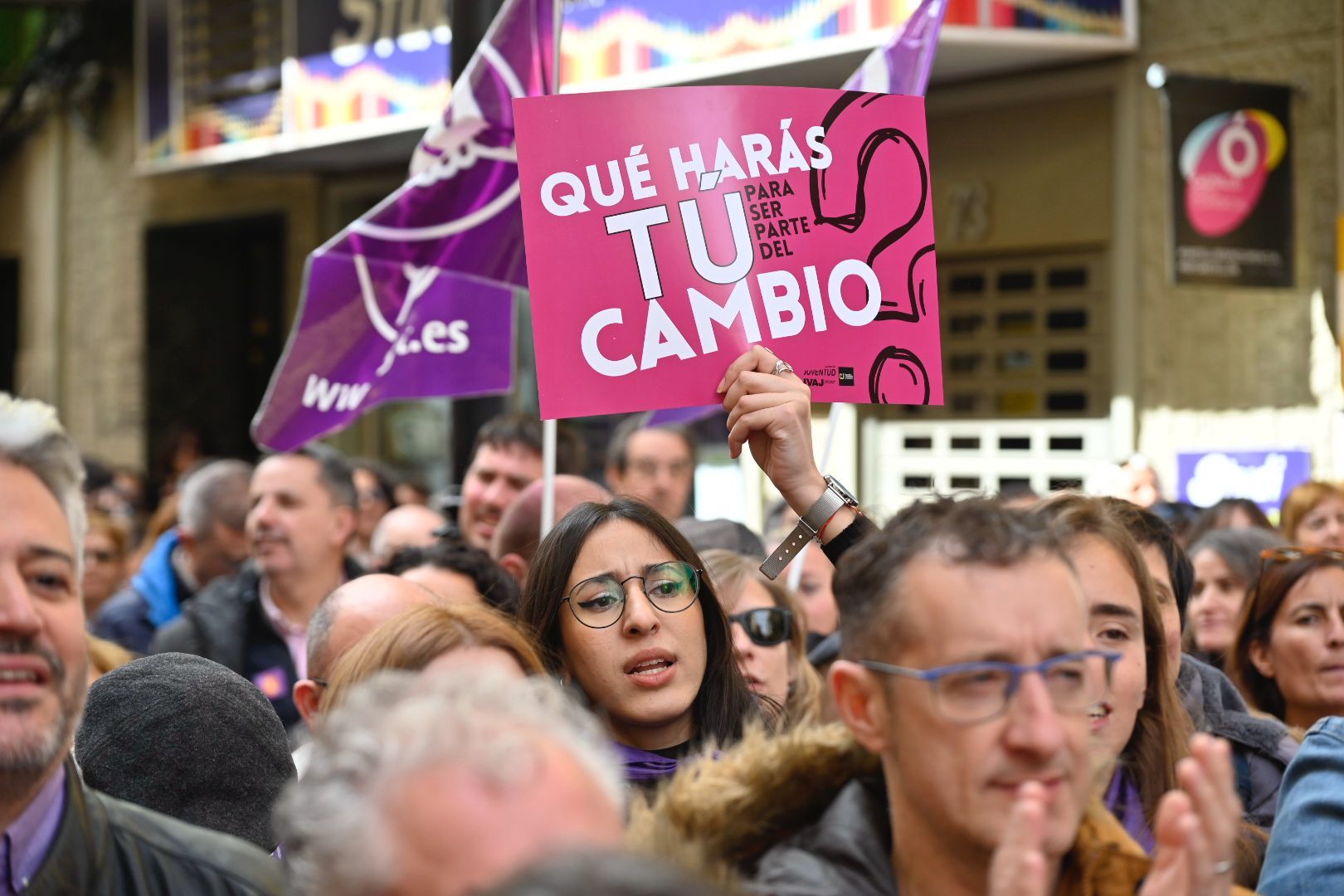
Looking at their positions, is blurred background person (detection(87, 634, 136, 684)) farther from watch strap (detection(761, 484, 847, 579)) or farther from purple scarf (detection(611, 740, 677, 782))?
watch strap (detection(761, 484, 847, 579))

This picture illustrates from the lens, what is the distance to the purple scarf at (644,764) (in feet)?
12.1

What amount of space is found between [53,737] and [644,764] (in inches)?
67.7

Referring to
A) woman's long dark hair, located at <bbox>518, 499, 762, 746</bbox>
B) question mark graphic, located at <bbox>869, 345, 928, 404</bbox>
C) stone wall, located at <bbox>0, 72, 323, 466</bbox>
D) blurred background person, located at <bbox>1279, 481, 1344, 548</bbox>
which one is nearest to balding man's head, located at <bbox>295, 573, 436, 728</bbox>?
woman's long dark hair, located at <bbox>518, 499, 762, 746</bbox>

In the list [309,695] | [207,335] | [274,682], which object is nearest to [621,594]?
[309,695]

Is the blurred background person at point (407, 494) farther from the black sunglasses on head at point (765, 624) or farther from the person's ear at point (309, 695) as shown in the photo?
the person's ear at point (309, 695)

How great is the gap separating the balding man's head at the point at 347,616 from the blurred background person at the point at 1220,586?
3042 millimetres

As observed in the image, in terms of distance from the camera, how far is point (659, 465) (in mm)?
7723

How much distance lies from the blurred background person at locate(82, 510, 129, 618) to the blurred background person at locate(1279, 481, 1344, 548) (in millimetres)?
5474

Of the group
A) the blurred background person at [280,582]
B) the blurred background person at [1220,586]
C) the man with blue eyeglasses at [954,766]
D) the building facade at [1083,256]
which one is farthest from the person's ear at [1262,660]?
the building facade at [1083,256]

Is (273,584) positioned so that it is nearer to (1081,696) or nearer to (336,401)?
(336,401)

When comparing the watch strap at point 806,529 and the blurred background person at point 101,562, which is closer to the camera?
the watch strap at point 806,529

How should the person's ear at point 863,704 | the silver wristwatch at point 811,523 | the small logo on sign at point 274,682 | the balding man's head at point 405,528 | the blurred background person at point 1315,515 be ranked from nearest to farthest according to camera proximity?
the person's ear at point 863,704, the silver wristwatch at point 811,523, the small logo on sign at point 274,682, the blurred background person at point 1315,515, the balding man's head at point 405,528

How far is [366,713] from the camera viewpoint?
190 centimetres

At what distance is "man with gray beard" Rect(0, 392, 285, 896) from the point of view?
87.7 inches
